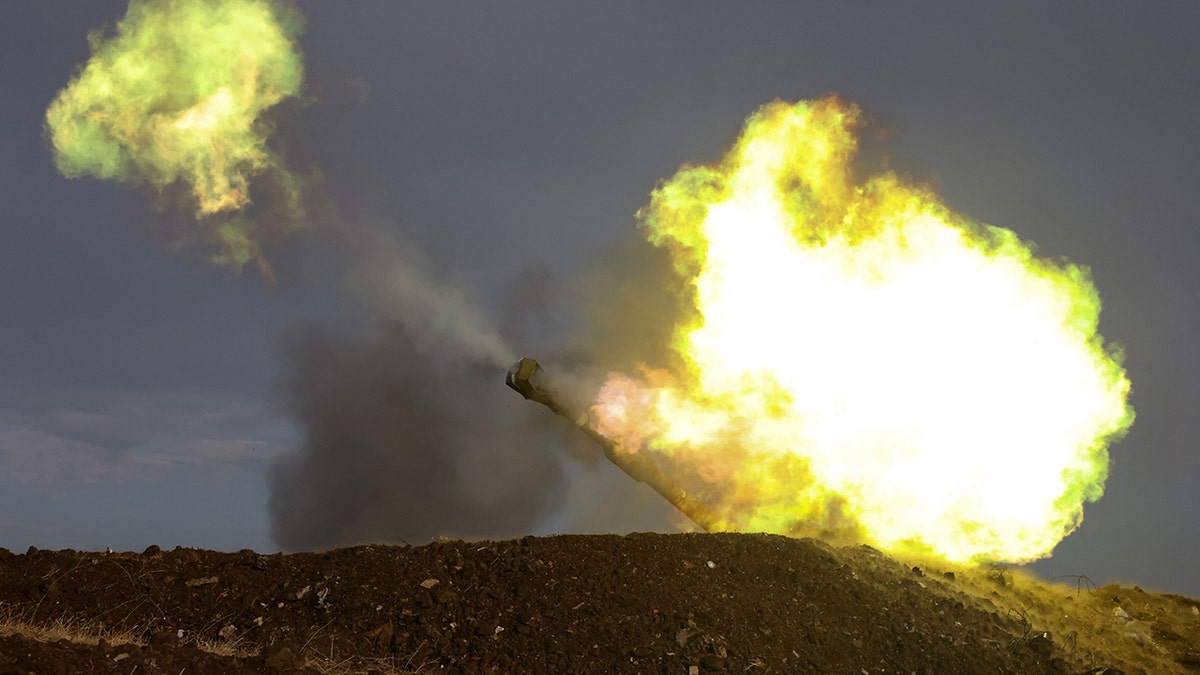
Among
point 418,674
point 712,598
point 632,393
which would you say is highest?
point 632,393

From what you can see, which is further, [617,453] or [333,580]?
[617,453]

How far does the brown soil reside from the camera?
448 inches

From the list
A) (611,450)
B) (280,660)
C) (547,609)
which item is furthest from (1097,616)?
(280,660)

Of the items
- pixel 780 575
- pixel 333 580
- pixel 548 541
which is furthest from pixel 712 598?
pixel 333 580

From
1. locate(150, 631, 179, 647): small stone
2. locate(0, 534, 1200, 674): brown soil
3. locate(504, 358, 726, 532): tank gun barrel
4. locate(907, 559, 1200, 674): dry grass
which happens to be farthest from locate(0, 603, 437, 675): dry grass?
locate(907, 559, 1200, 674): dry grass

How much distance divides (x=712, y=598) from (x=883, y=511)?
723 centimetres

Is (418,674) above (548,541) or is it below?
below

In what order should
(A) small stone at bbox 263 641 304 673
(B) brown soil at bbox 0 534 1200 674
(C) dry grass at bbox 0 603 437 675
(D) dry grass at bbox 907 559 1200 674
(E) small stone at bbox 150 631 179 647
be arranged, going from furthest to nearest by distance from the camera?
(D) dry grass at bbox 907 559 1200 674 → (B) brown soil at bbox 0 534 1200 674 → (C) dry grass at bbox 0 603 437 675 → (E) small stone at bbox 150 631 179 647 → (A) small stone at bbox 263 641 304 673

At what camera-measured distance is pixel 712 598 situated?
13.0 m

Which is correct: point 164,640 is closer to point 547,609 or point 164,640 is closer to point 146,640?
point 146,640

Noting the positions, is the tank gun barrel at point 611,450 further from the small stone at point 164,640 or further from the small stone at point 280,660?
the small stone at point 164,640

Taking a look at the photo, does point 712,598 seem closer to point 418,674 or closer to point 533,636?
point 533,636

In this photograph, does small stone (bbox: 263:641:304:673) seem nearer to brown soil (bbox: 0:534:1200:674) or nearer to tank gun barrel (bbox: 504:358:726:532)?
brown soil (bbox: 0:534:1200:674)

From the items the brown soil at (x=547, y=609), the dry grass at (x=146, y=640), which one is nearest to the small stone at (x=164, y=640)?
the brown soil at (x=547, y=609)
